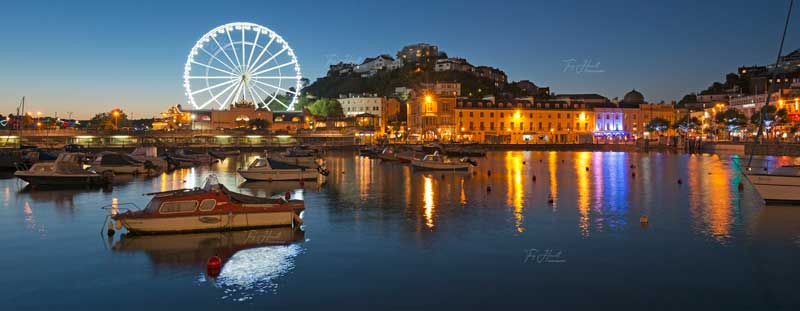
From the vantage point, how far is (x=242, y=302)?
1516 centimetres

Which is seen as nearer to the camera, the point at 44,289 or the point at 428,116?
the point at 44,289

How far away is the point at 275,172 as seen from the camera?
4628 cm

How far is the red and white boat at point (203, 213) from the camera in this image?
22.5m

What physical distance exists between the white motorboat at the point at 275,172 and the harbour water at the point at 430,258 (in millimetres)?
11660

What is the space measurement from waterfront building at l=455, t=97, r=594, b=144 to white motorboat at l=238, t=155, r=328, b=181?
299 feet

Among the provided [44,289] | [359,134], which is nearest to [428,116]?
[359,134]

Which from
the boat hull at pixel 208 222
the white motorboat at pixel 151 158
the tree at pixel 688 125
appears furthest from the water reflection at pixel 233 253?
the tree at pixel 688 125

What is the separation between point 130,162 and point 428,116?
89.7m

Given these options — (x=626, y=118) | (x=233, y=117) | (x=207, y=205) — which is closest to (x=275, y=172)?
(x=207, y=205)

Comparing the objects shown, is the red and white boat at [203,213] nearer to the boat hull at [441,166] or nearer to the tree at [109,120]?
the boat hull at [441,166]

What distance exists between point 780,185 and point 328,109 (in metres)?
154

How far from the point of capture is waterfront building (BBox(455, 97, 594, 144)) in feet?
457

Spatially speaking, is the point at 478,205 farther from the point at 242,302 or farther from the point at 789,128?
the point at 789,128

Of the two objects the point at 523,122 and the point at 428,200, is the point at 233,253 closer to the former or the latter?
the point at 428,200
